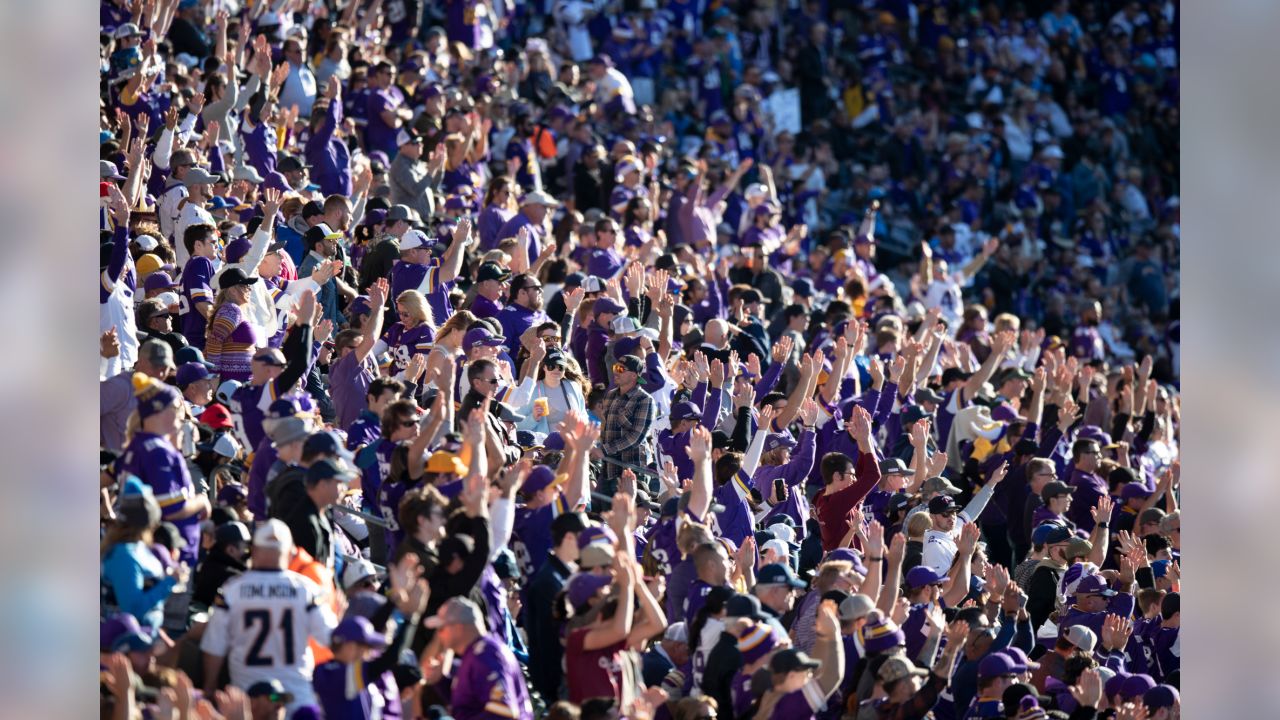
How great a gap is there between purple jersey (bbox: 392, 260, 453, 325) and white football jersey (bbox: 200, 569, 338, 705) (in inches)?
209

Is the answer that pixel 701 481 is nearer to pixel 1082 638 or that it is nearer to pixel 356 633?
pixel 1082 638

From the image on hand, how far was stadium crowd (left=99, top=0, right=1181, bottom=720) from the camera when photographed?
29.4ft

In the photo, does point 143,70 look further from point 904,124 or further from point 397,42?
point 904,124

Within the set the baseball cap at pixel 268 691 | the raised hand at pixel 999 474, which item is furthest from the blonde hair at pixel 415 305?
the baseball cap at pixel 268 691

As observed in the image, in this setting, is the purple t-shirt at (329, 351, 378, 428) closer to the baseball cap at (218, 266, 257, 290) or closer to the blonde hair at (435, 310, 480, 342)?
the blonde hair at (435, 310, 480, 342)

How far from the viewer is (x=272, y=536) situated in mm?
8273

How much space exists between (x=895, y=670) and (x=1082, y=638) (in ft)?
5.95

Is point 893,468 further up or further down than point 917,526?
further up

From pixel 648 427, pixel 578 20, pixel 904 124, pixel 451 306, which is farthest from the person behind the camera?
pixel 904 124

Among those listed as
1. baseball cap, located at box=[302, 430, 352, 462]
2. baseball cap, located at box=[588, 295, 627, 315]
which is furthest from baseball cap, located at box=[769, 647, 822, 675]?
baseball cap, located at box=[588, 295, 627, 315]

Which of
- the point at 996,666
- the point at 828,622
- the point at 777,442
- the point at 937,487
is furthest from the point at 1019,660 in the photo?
the point at 777,442

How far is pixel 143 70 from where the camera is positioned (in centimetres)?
1543
